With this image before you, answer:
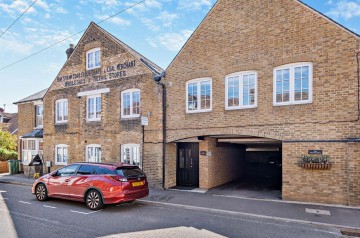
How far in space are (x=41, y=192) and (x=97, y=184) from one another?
3.11 meters

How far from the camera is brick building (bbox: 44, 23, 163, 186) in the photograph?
13445 millimetres

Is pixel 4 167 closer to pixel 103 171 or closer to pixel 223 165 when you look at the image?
pixel 103 171

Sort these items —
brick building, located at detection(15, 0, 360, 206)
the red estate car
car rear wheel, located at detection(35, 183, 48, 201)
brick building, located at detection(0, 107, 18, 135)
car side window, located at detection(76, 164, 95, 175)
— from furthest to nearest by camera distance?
brick building, located at detection(0, 107, 18, 135)
car rear wheel, located at detection(35, 183, 48, 201)
car side window, located at detection(76, 164, 95, 175)
brick building, located at detection(15, 0, 360, 206)
the red estate car

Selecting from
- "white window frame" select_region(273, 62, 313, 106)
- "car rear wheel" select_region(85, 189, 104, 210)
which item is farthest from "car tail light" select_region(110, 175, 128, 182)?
"white window frame" select_region(273, 62, 313, 106)

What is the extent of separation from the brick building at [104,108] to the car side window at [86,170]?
3.89 meters

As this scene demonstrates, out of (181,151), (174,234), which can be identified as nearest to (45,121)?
(181,151)

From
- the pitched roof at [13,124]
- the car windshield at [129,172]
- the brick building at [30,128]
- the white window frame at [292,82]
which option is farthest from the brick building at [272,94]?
the pitched roof at [13,124]

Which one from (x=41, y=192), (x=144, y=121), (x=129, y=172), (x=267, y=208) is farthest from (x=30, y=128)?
(x=267, y=208)

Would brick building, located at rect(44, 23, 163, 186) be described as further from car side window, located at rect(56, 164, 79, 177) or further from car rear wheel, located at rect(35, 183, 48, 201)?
car rear wheel, located at rect(35, 183, 48, 201)

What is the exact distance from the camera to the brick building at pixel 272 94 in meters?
9.24

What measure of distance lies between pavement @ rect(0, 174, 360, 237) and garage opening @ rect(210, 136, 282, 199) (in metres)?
1.21

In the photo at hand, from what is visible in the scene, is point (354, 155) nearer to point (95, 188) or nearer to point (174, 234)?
point (174, 234)

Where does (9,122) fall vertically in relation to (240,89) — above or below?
below

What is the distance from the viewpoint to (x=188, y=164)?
1371 cm
